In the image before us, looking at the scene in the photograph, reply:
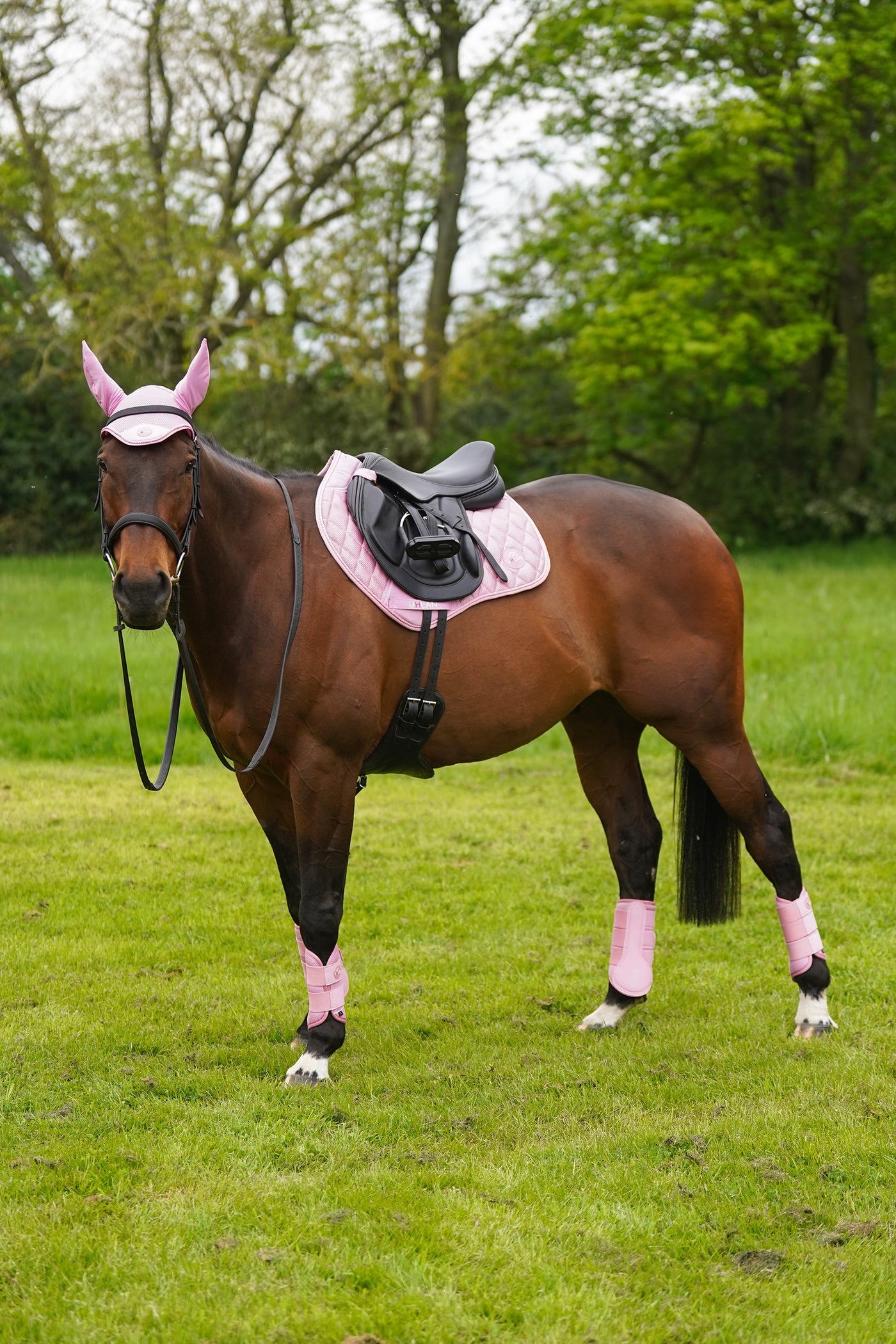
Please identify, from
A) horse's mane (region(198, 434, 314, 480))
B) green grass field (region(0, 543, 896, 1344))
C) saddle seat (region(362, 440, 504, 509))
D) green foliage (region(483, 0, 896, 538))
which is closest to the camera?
green grass field (region(0, 543, 896, 1344))

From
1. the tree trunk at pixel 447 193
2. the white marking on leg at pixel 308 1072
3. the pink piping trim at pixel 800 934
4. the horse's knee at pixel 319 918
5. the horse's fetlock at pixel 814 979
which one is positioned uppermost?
the tree trunk at pixel 447 193

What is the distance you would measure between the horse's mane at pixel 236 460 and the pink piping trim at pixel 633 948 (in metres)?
2.09

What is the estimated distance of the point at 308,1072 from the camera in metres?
3.92

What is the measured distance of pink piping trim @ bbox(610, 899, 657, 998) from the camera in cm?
460

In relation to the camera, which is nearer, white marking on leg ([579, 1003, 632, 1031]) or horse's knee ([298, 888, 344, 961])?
horse's knee ([298, 888, 344, 961])

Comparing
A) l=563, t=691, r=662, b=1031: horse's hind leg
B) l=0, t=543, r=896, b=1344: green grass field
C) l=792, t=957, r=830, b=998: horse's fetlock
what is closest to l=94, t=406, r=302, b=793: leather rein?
l=0, t=543, r=896, b=1344: green grass field

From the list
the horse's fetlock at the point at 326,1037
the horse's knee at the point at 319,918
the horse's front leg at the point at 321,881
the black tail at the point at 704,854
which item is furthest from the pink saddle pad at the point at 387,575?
the horse's fetlock at the point at 326,1037

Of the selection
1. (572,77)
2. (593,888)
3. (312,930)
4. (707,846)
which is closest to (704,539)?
(707,846)

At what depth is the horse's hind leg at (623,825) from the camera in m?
4.62

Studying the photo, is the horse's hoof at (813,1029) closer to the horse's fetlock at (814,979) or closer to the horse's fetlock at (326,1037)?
the horse's fetlock at (814,979)

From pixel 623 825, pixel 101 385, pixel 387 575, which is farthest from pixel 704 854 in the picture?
pixel 101 385

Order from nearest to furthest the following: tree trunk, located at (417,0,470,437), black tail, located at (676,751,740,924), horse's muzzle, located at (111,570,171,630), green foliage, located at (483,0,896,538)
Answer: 1. horse's muzzle, located at (111,570,171,630)
2. black tail, located at (676,751,740,924)
3. green foliage, located at (483,0,896,538)
4. tree trunk, located at (417,0,470,437)

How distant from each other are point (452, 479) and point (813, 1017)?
7.87 feet

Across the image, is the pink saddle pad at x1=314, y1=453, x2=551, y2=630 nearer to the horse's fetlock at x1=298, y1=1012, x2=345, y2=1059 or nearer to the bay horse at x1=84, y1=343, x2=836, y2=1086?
the bay horse at x1=84, y1=343, x2=836, y2=1086
